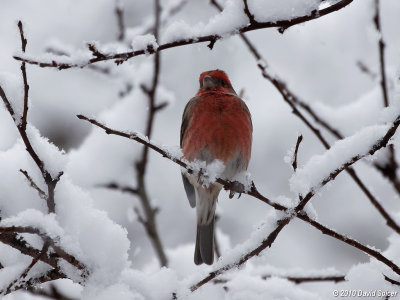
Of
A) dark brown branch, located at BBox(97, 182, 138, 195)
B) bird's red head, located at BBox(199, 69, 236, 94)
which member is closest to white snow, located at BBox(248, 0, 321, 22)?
bird's red head, located at BBox(199, 69, 236, 94)

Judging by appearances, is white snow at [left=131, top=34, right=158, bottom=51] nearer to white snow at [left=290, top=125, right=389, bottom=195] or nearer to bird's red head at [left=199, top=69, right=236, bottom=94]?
white snow at [left=290, top=125, right=389, bottom=195]

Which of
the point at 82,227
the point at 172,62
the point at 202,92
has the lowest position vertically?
the point at 82,227

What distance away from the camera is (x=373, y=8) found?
388cm

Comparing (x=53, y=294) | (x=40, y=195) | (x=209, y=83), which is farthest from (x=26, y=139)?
(x=209, y=83)

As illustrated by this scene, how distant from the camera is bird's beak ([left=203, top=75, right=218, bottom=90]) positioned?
522 cm

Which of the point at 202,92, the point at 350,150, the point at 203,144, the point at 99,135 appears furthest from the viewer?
the point at 99,135

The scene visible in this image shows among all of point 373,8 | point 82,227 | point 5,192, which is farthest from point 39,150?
point 373,8

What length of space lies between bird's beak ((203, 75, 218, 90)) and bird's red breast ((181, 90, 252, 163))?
0.42m

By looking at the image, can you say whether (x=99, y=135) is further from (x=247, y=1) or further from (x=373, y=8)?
(x=247, y=1)

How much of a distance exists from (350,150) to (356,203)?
7636 millimetres

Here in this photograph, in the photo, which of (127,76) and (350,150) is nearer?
(350,150)

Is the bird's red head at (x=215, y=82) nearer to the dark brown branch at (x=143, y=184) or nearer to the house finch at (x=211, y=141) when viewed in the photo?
the house finch at (x=211, y=141)

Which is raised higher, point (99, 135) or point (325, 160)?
point (99, 135)

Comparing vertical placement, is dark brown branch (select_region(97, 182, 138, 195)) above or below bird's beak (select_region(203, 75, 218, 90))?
below
